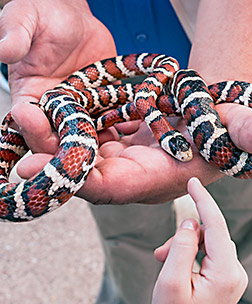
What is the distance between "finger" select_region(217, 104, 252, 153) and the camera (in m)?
1.58

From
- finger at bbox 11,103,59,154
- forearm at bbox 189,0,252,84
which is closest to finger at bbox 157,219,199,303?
finger at bbox 11,103,59,154

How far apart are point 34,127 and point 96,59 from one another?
1196 mm

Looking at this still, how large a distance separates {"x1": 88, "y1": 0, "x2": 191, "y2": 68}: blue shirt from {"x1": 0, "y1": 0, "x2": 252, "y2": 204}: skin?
0.50 ft

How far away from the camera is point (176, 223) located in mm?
3717

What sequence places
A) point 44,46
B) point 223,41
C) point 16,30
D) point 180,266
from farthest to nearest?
point 44,46 < point 223,41 < point 16,30 < point 180,266

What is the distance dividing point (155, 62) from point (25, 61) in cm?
89

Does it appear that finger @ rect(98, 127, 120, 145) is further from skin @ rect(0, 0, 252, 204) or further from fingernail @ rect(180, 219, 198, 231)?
fingernail @ rect(180, 219, 198, 231)

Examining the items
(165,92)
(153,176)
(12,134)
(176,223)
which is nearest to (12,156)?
(12,134)

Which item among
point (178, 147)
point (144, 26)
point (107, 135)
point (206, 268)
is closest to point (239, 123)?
point (178, 147)

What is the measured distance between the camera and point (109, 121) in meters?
2.33

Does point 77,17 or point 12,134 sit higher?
point 77,17

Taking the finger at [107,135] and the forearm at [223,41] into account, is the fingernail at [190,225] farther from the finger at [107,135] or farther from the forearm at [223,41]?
the forearm at [223,41]

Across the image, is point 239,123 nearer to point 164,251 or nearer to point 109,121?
point 164,251

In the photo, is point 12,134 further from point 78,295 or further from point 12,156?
point 78,295
